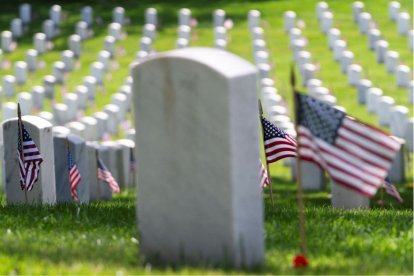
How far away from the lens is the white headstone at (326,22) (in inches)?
1139

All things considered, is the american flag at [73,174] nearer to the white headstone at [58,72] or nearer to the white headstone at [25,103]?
the white headstone at [25,103]

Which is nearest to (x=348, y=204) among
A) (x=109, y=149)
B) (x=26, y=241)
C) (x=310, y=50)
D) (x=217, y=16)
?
(x=109, y=149)

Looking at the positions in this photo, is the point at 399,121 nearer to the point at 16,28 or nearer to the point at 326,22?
the point at 326,22

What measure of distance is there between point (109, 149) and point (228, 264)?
10224 mm

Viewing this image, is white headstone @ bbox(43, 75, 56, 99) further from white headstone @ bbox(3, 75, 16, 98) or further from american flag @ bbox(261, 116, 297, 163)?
american flag @ bbox(261, 116, 297, 163)

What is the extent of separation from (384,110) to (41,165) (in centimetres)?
1084

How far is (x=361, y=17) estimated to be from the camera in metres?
28.9

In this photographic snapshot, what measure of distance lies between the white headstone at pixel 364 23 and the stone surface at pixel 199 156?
70.4ft

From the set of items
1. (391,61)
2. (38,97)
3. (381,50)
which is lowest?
(38,97)

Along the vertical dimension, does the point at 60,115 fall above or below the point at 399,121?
above

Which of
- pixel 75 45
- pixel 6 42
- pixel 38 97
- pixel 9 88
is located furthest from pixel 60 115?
pixel 6 42

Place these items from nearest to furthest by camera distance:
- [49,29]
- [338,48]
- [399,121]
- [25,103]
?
[399,121]
[25,103]
[338,48]
[49,29]

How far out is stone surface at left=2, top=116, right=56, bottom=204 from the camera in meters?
11.7

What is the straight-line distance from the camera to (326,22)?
95.2 feet
